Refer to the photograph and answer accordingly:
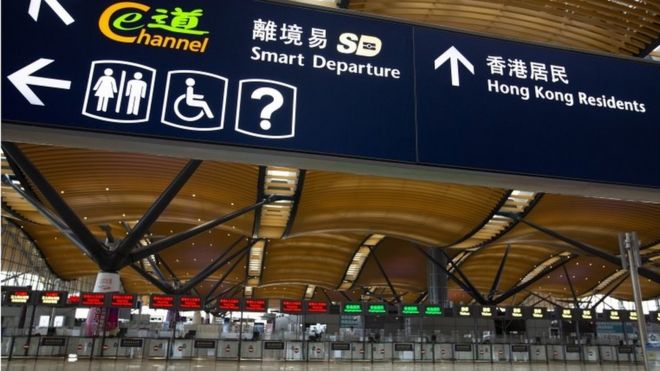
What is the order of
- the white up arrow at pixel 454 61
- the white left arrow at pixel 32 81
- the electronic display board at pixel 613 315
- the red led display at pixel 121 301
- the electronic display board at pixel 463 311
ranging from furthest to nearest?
1. the electronic display board at pixel 613 315
2. the electronic display board at pixel 463 311
3. the red led display at pixel 121 301
4. the white up arrow at pixel 454 61
5. the white left arrow at pixel 32 81

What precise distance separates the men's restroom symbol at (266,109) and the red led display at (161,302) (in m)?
→ 28.9

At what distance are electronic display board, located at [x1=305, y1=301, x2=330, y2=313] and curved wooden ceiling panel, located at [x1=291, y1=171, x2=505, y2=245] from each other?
5.39 metres

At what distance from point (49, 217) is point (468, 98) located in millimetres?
25180

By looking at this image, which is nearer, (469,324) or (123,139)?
(123,139)

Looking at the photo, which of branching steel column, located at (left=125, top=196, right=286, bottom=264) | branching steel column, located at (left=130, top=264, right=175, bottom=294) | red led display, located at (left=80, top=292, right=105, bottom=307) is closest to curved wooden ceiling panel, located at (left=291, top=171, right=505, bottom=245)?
branching steel column, located at (left=125, top=196, right=286, bottom=264)

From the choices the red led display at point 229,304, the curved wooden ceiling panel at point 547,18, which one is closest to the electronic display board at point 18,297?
the red led display at point 229,304

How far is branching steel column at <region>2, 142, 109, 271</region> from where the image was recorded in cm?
1805

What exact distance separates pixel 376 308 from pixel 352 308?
1560 mm

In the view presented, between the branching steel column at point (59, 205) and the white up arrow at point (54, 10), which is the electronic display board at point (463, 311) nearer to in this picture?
the branching steel column at point (59, 205)

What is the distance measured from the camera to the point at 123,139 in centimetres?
289

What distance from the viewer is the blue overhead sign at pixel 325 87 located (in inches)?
114

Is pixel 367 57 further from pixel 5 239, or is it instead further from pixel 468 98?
A: pixel 5 239

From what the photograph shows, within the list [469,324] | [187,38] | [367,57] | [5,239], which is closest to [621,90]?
[367,57]

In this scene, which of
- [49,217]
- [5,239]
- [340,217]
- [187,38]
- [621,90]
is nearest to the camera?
[187,38]
